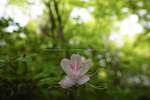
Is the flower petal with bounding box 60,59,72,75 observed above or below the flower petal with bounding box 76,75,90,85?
above

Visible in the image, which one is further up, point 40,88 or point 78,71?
point 78,71

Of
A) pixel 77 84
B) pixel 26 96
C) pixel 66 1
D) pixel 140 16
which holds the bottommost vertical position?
pixel 26 96

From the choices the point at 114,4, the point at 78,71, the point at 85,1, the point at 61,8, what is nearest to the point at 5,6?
the point at 61,8

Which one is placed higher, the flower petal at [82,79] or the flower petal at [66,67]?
the flower petal at [66,67]

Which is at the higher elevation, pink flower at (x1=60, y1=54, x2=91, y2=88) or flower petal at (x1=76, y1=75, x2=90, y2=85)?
pink flower at (x1=60, y1=54, x2=91, y2=88)

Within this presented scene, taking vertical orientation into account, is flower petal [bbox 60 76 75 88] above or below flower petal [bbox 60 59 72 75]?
below

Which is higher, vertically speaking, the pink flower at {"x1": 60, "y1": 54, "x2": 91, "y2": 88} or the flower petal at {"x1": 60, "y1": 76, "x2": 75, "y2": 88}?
the pink flower at {"x1": 60, "y1": 54, "x2": 91, "y2": 88}

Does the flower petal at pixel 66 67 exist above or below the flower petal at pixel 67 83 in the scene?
above

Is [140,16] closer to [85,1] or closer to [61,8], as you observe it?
[85,1]
